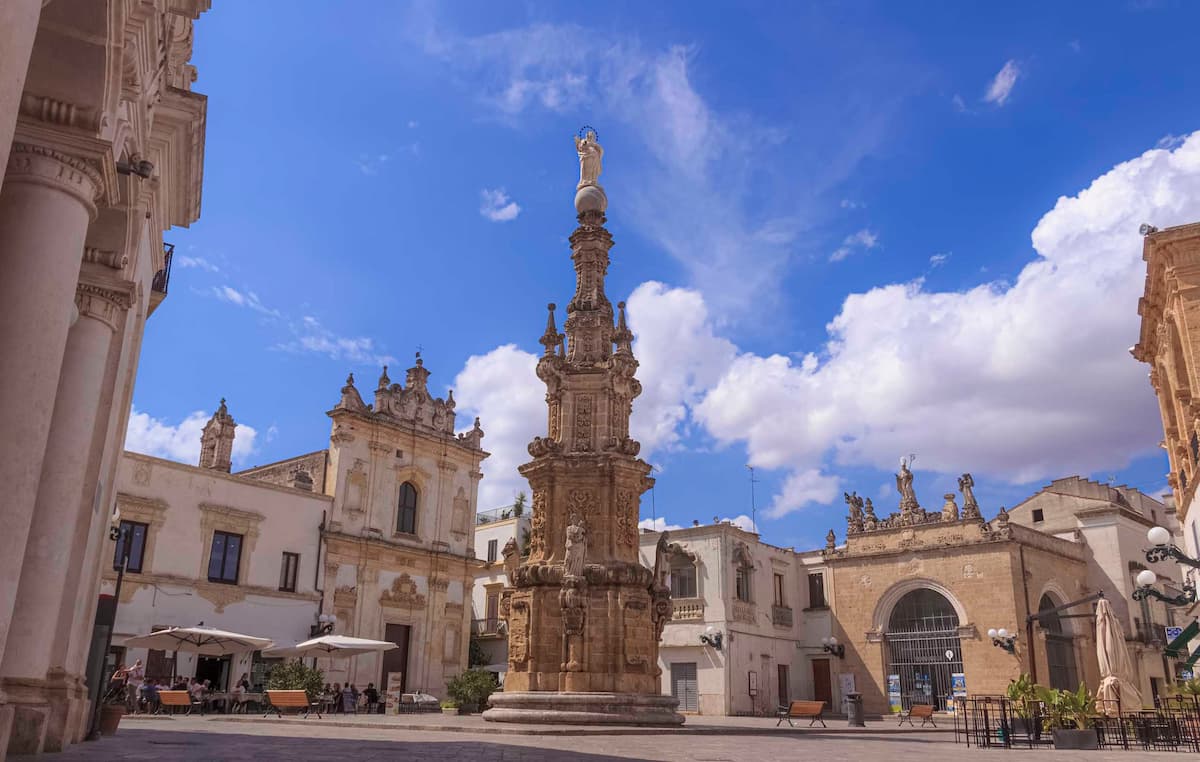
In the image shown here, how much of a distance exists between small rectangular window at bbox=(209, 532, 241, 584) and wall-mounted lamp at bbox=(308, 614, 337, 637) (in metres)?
3.33

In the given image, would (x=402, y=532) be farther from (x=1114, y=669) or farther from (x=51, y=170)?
(x=51, y=170)

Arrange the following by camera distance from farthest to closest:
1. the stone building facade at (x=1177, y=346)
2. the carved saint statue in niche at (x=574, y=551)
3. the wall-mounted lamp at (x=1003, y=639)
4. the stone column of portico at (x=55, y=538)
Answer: the wall-mounted lamp at (x=1003, y=639) → the stone building facade at (x=1177, y=346) → the carved saint statue in niche at (x=574, y=551) → the stone column of portico at (x=55, y=538)

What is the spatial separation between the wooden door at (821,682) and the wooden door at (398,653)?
1804cm

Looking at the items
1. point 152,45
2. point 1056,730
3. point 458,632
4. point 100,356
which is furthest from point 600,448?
point 458,632

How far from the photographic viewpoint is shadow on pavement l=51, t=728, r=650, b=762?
28.3 ft

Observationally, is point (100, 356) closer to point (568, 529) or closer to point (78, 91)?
point (78, 91)

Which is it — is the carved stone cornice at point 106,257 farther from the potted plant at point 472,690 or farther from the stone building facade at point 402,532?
the stone building facade at point 402,532

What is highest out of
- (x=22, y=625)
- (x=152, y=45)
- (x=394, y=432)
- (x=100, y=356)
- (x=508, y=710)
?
(x=394, y=432)

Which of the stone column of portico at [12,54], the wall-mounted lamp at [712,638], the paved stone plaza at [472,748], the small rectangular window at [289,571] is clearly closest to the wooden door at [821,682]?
the wall-mounted lamp at [712,638]

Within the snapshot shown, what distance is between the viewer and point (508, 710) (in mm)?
17125

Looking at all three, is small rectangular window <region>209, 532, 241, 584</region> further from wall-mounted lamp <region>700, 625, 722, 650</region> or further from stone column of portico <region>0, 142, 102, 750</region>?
stone column of portico <region>0, 142, 102, 750</region>

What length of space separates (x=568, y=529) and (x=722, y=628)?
777 inches

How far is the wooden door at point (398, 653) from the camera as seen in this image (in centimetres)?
3450

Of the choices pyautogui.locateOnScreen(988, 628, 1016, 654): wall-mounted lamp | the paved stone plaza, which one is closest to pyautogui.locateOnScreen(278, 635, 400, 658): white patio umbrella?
the paved stone plaza
